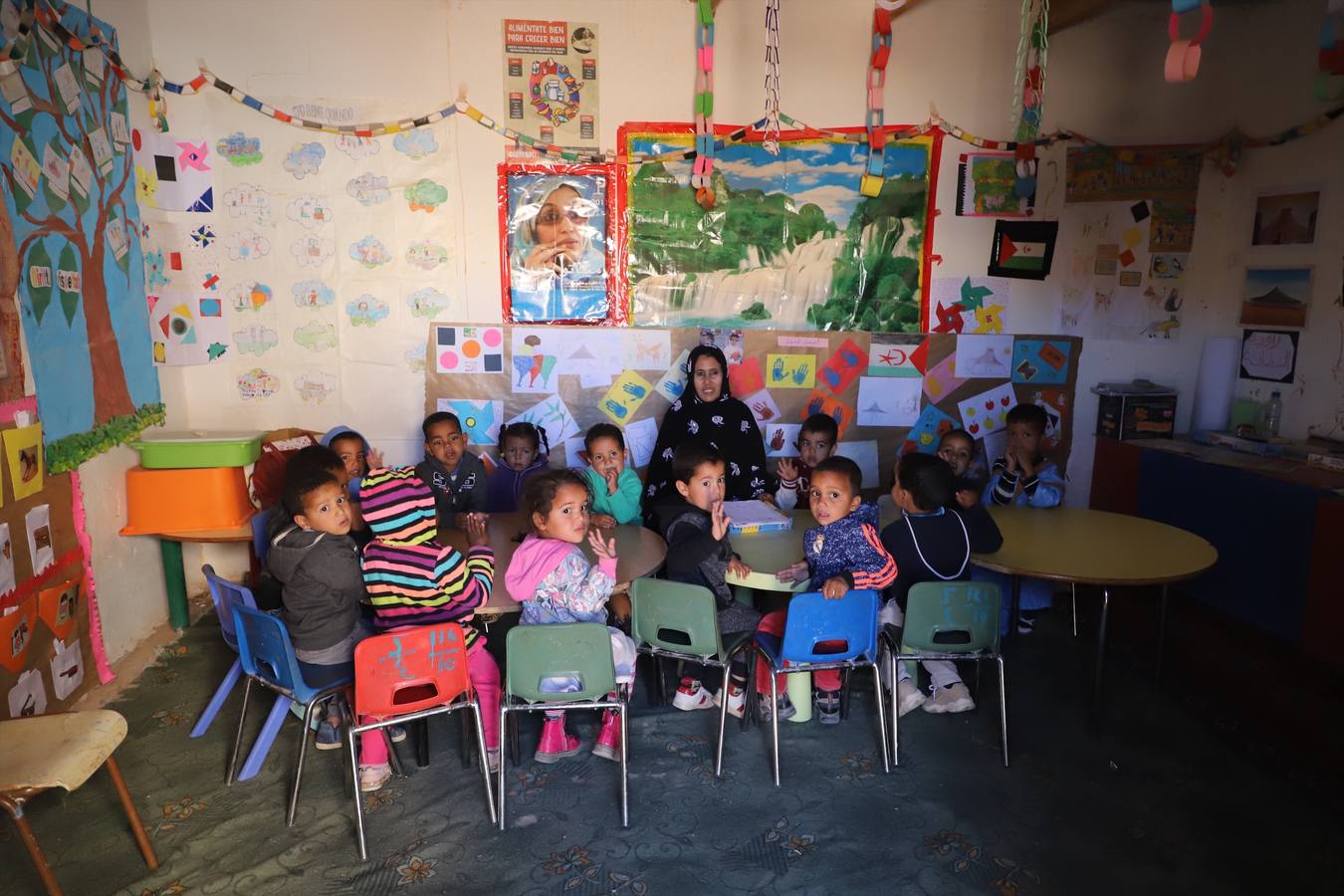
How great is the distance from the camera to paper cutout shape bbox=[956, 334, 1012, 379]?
4.78 metres

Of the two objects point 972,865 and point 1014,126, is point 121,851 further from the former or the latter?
point 1014,126

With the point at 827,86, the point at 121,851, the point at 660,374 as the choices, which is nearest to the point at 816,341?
the point at 660,374

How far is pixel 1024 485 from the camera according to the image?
13.1ft

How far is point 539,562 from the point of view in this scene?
278cm

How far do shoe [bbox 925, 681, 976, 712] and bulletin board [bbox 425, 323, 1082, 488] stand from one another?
162cm

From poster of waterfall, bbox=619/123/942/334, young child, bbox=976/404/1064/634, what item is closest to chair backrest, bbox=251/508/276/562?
poster of waterfall, bbox=619/123/942/334

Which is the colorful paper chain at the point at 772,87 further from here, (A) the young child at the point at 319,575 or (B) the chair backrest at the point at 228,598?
(B) the chair backrest at the point at 228,598

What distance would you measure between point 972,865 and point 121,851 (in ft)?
8.22

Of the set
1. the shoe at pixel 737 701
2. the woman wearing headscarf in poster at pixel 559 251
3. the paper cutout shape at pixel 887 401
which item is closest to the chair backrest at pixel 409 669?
the shoe at pixel 737 701

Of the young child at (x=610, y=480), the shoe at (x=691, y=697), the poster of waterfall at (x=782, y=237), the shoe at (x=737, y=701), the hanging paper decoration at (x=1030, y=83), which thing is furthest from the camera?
the poster of waterfall at (x=782, y=237)

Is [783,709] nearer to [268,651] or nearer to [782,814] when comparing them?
[782,814]

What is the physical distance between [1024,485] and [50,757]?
3.75 meters

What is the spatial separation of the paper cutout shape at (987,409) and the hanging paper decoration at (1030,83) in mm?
1084

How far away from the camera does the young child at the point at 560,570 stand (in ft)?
9.12
